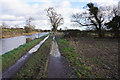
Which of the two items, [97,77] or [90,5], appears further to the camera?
[90,5]

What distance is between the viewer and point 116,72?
4148 millimetres

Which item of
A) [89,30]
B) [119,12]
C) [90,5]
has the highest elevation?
[90,5]

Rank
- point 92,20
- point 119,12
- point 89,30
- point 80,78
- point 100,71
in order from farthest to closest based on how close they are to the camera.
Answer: point 89,30 < point 92,20 < point 119,12 < point 100,71 < point 80,78

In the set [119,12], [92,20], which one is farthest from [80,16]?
[119,12]

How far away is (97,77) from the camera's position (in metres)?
3.58

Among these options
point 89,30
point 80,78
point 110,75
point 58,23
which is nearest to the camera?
point 80,78

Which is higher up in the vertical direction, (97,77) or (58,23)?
(58,23)

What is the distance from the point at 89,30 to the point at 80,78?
16830 mm

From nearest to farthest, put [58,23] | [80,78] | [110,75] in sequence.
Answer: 1. [80,78]
2. [110,75]
3. [58,23]

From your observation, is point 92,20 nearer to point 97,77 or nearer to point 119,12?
point 119,12

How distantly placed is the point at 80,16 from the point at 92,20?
269 cm

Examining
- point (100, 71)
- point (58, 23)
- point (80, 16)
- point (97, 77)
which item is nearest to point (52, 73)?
point (97, 77)

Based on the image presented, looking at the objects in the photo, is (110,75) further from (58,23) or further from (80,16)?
(58,23)

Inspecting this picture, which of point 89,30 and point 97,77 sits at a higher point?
point 89,30
